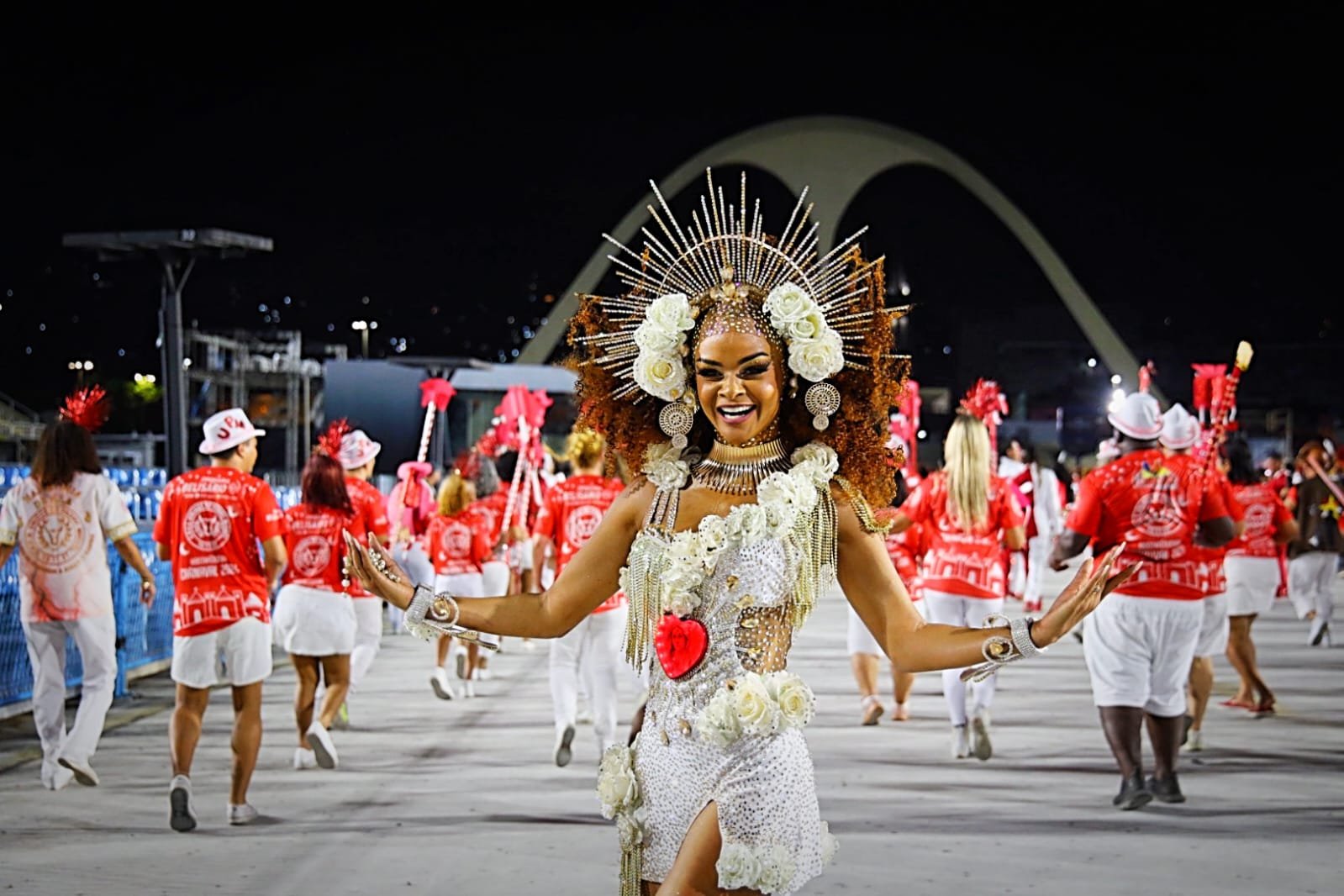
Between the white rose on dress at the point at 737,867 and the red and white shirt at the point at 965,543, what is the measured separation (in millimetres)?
5701

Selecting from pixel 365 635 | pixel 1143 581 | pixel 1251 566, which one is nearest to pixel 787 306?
pixel 1143 581

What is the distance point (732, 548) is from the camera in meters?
3.54

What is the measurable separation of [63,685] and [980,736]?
5075 mm

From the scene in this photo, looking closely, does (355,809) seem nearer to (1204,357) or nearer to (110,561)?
(110,561)

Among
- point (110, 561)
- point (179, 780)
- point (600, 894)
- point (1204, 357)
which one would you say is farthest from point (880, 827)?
point (1204, 357)

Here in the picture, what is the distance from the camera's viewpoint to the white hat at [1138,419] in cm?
740

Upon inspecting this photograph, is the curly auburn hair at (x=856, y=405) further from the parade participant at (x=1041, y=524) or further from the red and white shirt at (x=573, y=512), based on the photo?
the parade participant at (x=1041, y=524)

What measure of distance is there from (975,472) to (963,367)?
195ft

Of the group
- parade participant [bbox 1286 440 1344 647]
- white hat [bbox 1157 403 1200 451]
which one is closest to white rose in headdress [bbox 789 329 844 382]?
white hat [bbox 1157 403 1200 451]

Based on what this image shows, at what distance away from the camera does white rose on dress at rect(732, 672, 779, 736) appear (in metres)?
3.36

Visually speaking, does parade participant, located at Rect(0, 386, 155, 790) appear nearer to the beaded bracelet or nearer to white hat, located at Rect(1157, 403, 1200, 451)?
white hat, located at Rect(1157, 403, 1200, 451)

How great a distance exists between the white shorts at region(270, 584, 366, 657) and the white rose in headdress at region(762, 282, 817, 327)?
540 cm

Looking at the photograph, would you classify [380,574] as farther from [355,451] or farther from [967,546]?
[355,451]

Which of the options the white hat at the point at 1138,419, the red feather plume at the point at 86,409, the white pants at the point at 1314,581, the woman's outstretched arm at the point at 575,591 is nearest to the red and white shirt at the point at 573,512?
the red feather plume at the point at 86,409
